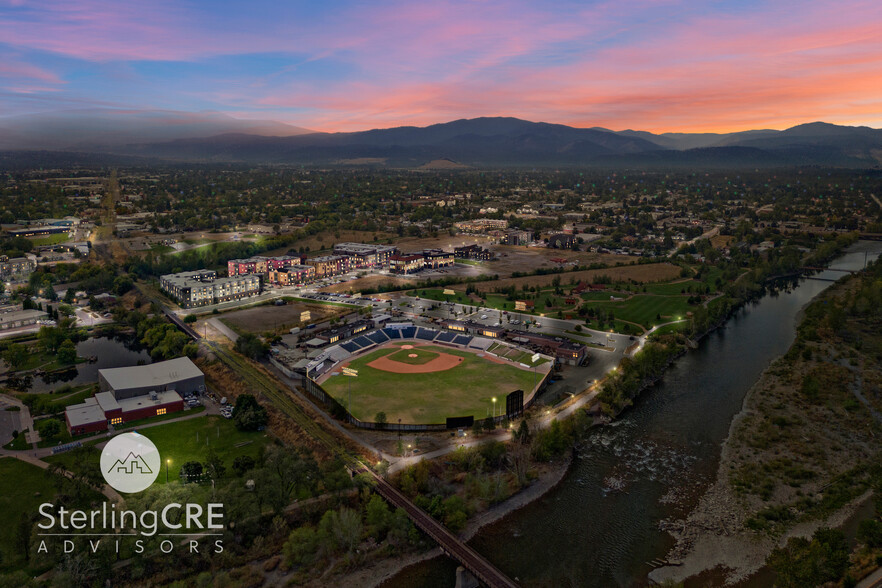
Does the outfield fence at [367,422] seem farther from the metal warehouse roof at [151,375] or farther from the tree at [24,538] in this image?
the tree at [24,538]

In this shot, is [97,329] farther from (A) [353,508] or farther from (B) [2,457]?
(A) [353,508]

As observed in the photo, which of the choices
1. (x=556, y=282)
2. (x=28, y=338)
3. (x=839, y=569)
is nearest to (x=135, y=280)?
(x=28, y=338)

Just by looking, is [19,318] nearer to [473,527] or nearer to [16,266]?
[16,266]

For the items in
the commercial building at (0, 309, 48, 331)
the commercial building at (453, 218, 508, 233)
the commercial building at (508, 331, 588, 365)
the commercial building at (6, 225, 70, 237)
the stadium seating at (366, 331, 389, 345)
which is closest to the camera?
the commercial building at (508, 331, 588, 365)

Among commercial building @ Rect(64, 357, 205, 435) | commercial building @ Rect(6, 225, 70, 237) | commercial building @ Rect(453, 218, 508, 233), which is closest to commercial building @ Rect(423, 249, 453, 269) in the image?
commercial building @ Rect(453, 218, 508, 233)

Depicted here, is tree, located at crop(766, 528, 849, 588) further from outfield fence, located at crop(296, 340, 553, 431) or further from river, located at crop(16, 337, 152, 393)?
river, located at crop(16, 337, 152, 393)
